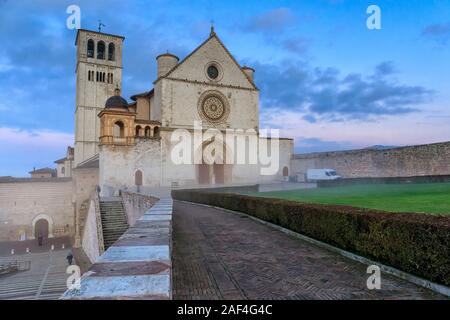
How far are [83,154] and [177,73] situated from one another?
21.0 m

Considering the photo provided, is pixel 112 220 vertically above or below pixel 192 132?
below

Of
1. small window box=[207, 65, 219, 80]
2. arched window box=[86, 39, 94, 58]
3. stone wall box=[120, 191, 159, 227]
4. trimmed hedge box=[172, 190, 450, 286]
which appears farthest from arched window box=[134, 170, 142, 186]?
arched window box=[86, 39, 94, 58]

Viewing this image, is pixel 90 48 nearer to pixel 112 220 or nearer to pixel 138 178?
pixel 138 178

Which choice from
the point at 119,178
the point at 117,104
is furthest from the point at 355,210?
the point at 117,104

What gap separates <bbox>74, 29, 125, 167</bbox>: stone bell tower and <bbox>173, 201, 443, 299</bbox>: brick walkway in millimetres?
40597

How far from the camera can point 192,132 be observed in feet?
109

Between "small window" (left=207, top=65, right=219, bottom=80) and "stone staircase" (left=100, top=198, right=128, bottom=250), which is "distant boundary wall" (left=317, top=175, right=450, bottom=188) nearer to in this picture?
"small window" (left=207, top=65, right=219, bottom=80)

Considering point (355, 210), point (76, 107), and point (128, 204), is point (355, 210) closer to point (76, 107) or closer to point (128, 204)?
point (128, 204)

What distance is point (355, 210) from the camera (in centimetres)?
703

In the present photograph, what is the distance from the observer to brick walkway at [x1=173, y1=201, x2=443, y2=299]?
4.54 metres

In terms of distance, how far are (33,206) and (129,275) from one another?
1583 inches

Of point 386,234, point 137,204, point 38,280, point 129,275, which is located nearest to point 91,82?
point 38,280

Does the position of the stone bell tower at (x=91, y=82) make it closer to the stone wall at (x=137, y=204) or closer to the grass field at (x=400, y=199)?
the stone wall at (x=137, y=204)
